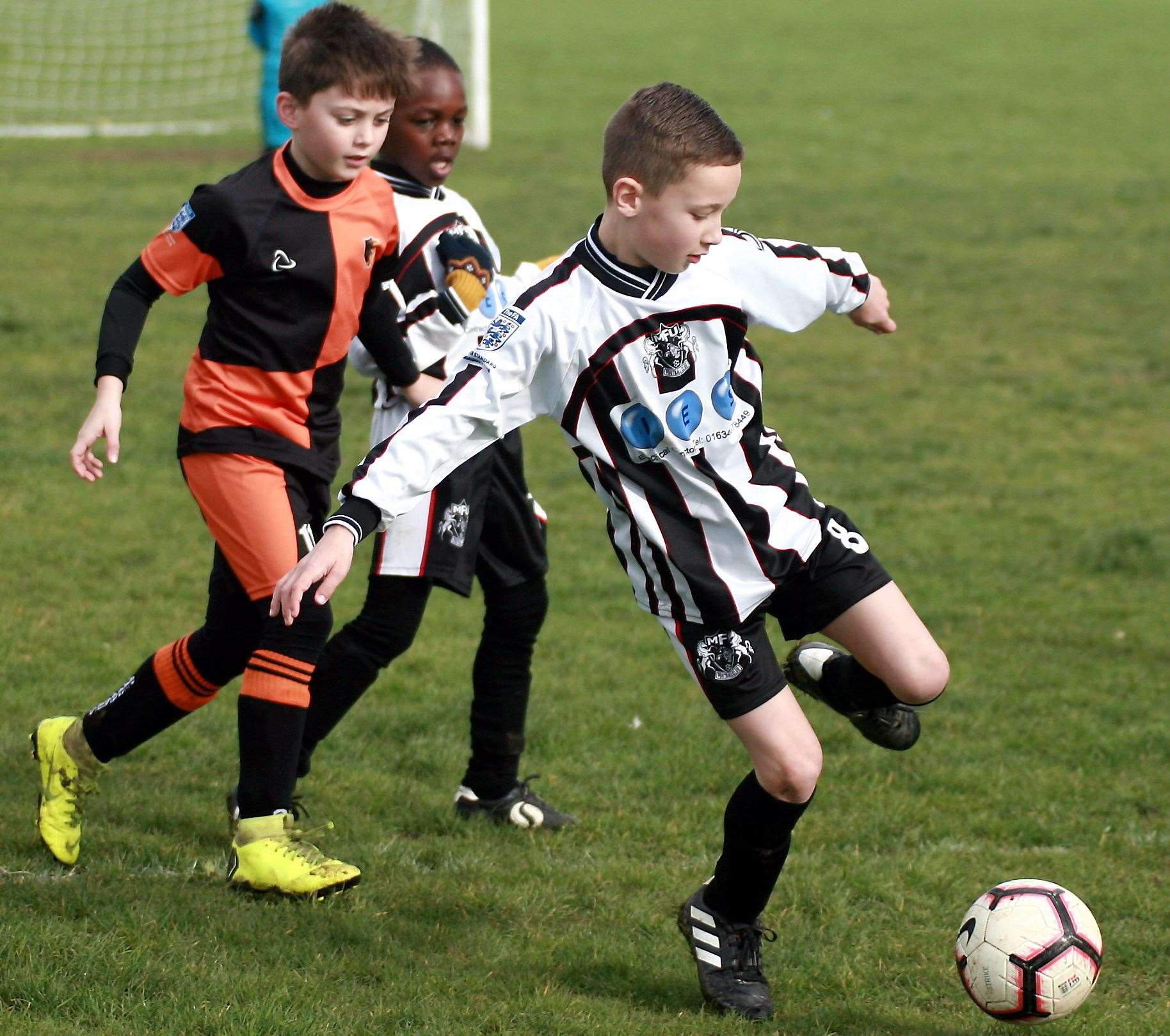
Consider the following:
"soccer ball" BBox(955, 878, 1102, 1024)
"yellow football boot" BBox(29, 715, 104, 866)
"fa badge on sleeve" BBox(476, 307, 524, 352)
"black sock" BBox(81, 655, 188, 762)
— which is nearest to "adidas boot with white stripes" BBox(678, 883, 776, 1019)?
"soccer ball" BBox(955, 878, 1102, 1024)

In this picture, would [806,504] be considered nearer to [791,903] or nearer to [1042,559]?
[791,903]

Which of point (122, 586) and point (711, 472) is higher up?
point (711, 472)

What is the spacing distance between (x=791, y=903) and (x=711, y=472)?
124 centimetres

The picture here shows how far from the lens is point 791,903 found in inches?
163

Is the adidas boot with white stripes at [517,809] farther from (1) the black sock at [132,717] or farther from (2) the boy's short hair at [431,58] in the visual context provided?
(2) the boy's short hair at [431,58]

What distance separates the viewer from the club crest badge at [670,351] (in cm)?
349

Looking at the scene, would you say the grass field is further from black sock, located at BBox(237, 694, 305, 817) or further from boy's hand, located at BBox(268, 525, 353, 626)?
boy's hand, located at BBox(268, 525, 353, 626)

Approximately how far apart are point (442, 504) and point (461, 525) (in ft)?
0.26

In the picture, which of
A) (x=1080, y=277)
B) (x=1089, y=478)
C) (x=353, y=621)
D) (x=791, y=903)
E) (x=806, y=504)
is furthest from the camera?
(x=1080, y=277)

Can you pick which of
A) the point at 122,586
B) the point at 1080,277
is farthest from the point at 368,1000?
the point at 1080,277

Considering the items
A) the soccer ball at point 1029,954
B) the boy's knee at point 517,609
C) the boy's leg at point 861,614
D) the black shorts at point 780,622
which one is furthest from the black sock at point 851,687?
the boy's knee at point 517,609

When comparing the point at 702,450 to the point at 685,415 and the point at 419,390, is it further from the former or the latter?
the point at 419,390

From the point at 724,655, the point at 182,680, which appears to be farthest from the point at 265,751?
the point at 724,655

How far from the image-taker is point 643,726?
5.38 metres
